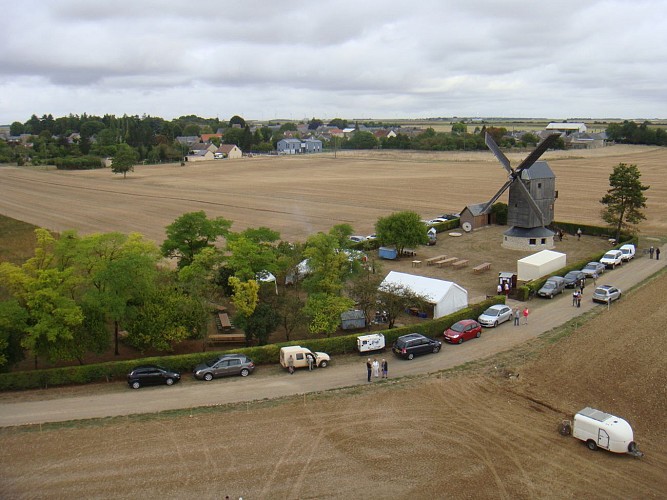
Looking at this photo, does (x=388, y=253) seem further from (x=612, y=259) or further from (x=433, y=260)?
(x=612, y=259)

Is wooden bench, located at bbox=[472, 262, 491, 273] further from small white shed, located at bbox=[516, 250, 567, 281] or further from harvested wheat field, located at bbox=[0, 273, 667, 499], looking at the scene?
harvested wheat field, located at bbox=[0, 273, 667, 499]

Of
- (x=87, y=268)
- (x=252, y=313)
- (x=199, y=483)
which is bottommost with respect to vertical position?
(x=199, y=483)

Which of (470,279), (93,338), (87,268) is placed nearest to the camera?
(93,338)

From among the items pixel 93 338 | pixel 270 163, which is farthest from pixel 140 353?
pixel 270 163

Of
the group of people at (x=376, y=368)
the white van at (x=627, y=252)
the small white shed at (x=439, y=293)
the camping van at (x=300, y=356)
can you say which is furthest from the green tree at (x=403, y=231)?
the group of people at (x=376, y=368)

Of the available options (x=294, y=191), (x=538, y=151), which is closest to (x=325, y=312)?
(x=538, y=151)

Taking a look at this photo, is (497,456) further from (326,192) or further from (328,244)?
(326,192)
